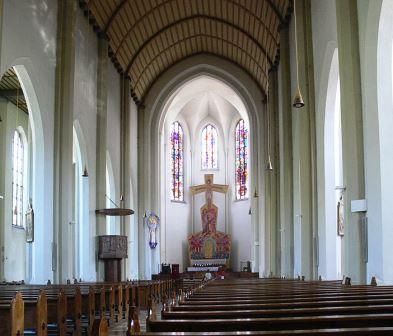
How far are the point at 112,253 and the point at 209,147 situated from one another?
19752 millimetres

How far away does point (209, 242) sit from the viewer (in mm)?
36094

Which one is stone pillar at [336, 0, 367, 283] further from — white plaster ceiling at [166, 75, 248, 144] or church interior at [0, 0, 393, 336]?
white plaster ceiling at [166, 75, 248, 144]

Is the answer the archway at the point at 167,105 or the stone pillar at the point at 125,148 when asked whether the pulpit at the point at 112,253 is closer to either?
the stone pillar at the point at 125,148

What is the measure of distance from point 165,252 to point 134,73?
1146 centimetres

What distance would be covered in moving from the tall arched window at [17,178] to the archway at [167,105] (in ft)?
21.0

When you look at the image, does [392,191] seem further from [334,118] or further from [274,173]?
[274,173]

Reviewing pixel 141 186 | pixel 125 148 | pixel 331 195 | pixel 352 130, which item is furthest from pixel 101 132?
pixel 352 130

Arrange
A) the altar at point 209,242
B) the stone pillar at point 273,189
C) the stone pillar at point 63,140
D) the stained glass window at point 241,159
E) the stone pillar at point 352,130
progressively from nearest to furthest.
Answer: the stone pillar at point 352,130 → the stone pillar at point 63,140 → the stone pillar at point 273,189 → the altar at point 209,242 → the stained glass window at point 241,159

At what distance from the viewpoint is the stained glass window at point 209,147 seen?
127ft

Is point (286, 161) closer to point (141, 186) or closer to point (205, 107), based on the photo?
point (141, 186)

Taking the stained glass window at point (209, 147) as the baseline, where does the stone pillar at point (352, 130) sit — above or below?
below

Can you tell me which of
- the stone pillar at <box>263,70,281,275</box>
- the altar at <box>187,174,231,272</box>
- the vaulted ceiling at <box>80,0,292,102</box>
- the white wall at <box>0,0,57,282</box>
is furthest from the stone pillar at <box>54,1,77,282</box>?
the altar at <box>187,174,231,272</box>

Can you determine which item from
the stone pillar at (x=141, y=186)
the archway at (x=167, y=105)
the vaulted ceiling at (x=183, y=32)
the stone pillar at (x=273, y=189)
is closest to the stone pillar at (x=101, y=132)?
the vaulted ceiling at (x=183, y=32)

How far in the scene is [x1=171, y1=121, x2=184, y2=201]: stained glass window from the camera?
3697cm
